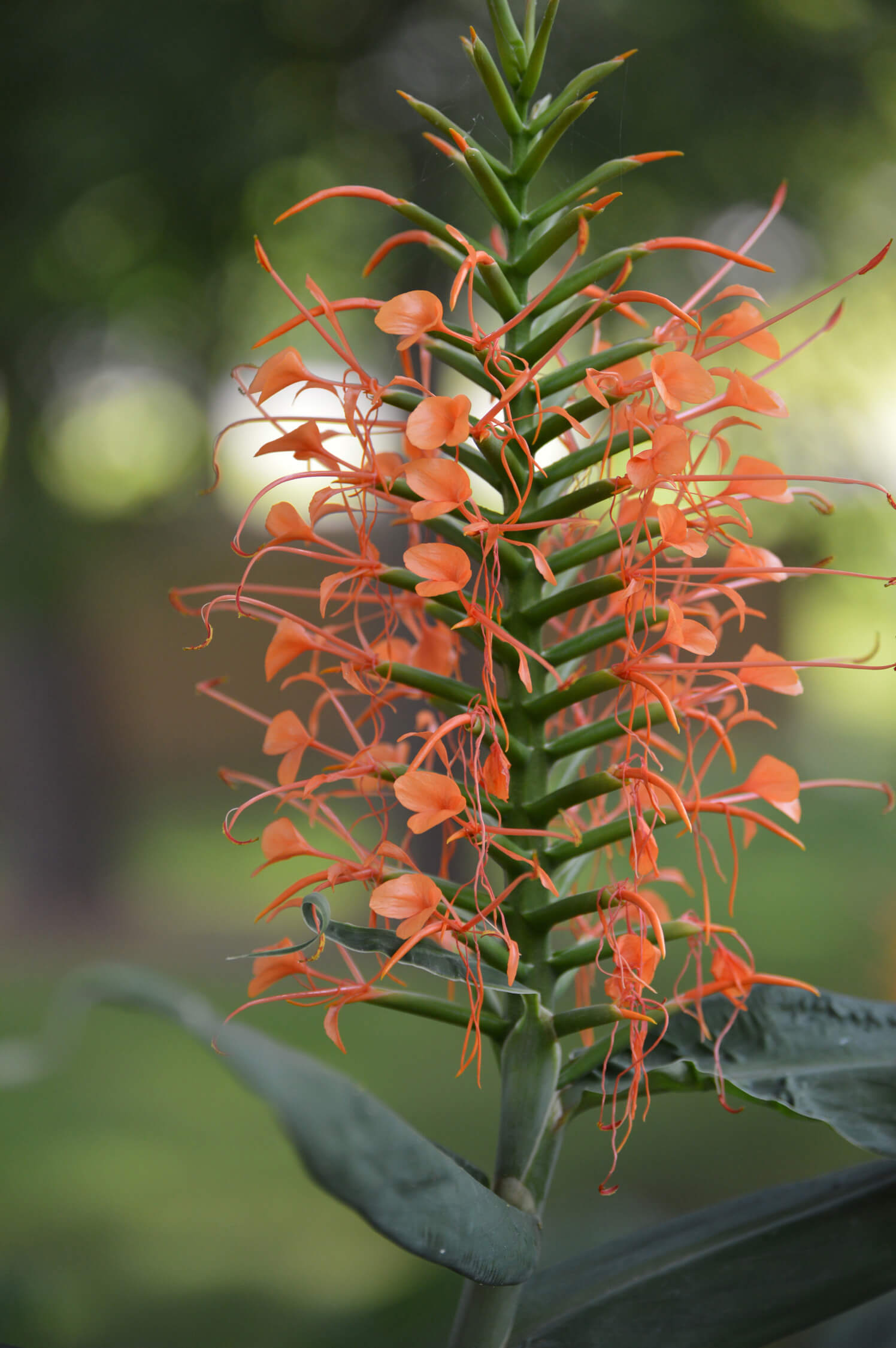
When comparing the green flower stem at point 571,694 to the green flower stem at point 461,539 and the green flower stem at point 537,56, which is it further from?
the green flower stem at point 537,56

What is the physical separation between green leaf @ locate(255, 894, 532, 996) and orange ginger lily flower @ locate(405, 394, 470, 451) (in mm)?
118

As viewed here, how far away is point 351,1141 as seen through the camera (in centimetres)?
19

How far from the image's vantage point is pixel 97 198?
4.80ft

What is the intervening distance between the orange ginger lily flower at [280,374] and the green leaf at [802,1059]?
23cm

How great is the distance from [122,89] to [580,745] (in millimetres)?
1397

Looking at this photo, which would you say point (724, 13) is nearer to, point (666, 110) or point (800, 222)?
point (666, 110)

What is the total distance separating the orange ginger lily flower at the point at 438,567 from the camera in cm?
27

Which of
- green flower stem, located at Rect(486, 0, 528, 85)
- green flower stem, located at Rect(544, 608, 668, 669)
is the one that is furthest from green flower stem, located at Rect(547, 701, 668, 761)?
green flower stem, located at Rect(486, 0, 528, 85)

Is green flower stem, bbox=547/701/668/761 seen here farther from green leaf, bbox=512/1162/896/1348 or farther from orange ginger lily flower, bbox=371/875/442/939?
green leaf, bbox=512/1162/896/1348

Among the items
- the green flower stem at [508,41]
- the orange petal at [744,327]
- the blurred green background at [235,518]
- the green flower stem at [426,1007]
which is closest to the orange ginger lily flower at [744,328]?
the orange petal at [744,327]

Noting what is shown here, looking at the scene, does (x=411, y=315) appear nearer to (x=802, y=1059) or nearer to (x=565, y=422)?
(x=565, y=422)

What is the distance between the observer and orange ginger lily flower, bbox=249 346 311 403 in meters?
0.29

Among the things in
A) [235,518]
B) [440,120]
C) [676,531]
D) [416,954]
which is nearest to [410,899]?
[416,954]

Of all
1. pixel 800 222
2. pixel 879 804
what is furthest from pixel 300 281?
pixel 879 804
